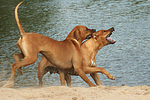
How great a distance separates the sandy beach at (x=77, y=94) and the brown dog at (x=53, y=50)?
25.9 inches

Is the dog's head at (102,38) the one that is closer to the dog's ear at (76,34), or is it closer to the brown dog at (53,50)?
the brown dog at (53,50)

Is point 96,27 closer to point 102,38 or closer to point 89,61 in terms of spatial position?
point 102,38

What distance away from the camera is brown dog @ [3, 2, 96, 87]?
7406 millimetres

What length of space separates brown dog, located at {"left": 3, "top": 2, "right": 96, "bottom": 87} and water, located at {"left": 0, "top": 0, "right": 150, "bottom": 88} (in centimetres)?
203

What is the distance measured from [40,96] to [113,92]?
1.44 metres

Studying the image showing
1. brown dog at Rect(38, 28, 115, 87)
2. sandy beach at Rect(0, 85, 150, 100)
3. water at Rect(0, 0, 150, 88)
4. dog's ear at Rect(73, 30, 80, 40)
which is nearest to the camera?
sandy beach at Rect(0, 85, 150, 100)

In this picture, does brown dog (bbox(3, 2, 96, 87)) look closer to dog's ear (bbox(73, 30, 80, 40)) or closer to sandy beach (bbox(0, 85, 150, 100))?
dog's ear (bbox(73, 30, 80, 40))

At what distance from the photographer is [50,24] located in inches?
712

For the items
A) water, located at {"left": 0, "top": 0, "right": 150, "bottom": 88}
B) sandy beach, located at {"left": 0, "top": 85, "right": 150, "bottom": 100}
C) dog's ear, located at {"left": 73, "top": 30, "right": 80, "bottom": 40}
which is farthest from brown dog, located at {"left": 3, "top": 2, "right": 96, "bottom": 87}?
water, located at {"left": 0, "top": 0, "right": 150, "bottom": 88}

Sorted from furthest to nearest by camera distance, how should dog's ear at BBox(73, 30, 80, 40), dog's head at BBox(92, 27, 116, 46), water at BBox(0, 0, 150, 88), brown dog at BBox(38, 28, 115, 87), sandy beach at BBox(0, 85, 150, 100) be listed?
water at BBox(0, 0, 150, 88)
dog's head at BBox(92, 27, 116, 46)
dog's ear at BBox(73, 30, 80, 40)
brown dog at BBox(38, 28, 115, 87)
sandy beach at BBox(0, 85, 150, 100)

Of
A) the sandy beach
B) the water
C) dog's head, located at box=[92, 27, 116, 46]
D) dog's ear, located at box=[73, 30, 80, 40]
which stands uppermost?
dog's ear, located at box=[73, 30, 80, 40]

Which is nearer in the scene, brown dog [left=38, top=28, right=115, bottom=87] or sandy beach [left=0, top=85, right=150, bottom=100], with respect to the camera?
sandy beach [left=0, top=85, right=150, bottom=100]

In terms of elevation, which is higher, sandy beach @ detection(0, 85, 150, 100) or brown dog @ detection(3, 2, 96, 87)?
brown dog @ detection(3, 2, 96, 87)

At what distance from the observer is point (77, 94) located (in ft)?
22.1
